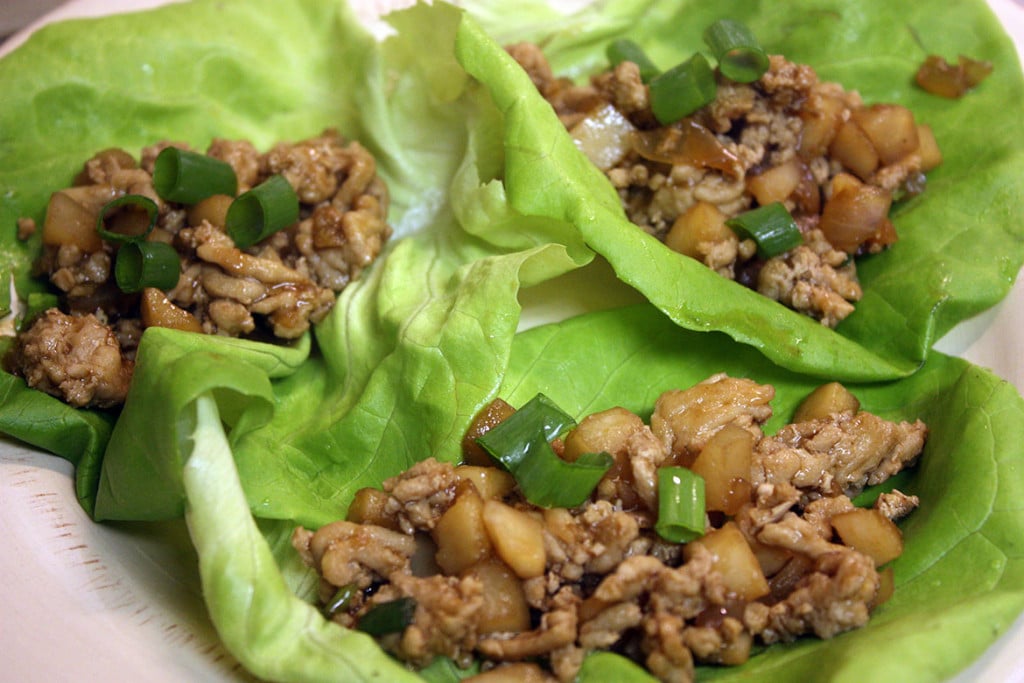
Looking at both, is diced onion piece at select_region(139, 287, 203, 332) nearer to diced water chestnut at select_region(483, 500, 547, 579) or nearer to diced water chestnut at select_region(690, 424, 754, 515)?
diced water chestnut at select_region(483, 500, 547, 579)

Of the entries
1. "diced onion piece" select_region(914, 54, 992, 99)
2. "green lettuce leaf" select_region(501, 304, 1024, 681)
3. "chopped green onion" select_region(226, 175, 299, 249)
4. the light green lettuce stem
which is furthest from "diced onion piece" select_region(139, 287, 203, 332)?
"diced onion piece" select_region(914, 54, 992, 99)

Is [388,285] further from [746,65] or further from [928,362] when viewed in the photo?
[928,362]

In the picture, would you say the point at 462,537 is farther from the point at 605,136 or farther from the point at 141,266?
the point at 605,136

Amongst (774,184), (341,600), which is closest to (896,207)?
(774,184)

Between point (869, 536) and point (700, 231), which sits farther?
point (700, 231)

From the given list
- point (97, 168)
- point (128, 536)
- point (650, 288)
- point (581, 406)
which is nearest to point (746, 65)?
point (650, 288)

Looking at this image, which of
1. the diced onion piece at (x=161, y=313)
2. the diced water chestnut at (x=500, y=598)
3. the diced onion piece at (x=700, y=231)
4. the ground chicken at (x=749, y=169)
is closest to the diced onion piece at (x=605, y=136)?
the ground chicken at (x=749, y=169)
